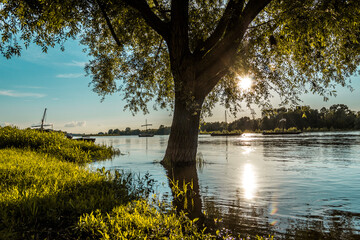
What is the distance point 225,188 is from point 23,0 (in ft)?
39.9

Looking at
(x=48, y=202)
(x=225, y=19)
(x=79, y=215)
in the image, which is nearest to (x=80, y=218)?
(x=79, y=215)

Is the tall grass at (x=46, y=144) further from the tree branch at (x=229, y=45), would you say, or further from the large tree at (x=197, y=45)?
the tree branch at (x=229, y=45)

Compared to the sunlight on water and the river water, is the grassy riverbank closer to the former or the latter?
the river water

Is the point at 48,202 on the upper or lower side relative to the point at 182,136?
lower

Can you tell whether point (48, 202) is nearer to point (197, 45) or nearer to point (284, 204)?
point (284, 204)

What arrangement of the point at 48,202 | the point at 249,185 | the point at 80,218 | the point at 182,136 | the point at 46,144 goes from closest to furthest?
the point at 80,218
the point at 48,202
the point at 249,185
the point at 182,136
the point at 46,144

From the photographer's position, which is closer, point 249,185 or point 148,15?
point 249,185

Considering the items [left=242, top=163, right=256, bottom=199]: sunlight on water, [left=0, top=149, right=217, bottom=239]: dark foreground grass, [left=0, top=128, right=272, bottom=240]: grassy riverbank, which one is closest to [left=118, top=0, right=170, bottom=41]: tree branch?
[left=242, top=163, right=256, bottom=199]: sunlight on water

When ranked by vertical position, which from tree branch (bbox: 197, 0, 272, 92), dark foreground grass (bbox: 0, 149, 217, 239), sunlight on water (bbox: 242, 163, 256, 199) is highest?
tree branch (bbox: 197, 0, 272, 92)

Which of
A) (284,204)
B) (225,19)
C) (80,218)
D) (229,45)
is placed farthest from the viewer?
(225,19)

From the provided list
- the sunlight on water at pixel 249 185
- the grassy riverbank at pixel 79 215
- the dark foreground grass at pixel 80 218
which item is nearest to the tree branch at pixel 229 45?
the sunlight on water at pixel 249 185

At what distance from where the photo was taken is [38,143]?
48.7 ft

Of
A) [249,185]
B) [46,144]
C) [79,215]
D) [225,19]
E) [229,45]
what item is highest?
[225,19]

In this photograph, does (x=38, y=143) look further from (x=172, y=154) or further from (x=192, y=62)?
(x=192, y=62)
